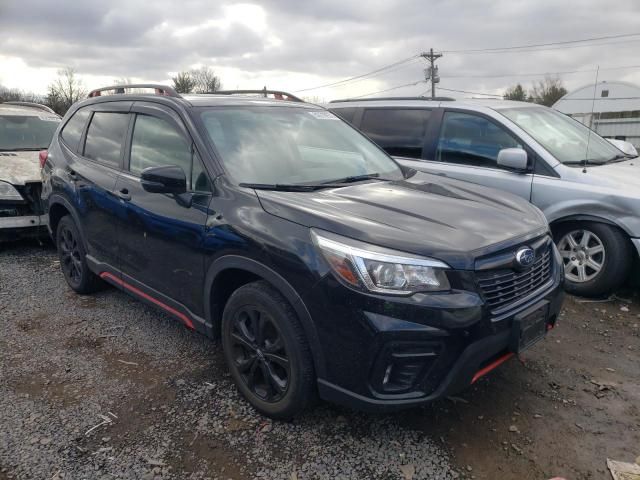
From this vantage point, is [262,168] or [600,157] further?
[600,157]

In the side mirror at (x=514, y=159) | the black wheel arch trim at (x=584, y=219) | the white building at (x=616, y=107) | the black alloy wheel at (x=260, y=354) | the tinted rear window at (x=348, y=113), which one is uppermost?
the white building at (x=616, y=107)

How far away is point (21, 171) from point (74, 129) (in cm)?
183

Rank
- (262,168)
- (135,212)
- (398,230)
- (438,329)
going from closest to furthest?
(438,329) < (398,230) < (262,168) < (135,212)

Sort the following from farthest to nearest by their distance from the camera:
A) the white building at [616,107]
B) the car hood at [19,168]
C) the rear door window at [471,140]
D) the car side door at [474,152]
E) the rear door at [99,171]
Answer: the white building at [616,107] → the car hood at [19,168] → the rear door window at [471,140] → the car side door at [474,152] → the rear door at [99,171]

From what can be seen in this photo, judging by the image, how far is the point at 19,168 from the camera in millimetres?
6129

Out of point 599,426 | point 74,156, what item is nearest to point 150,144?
point 74,156

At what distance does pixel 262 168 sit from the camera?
3.15 meters

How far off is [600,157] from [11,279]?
617 centimetres

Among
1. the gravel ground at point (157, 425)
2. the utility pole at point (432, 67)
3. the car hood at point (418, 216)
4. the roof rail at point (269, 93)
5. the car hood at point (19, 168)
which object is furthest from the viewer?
the utility pole at point (432, 67)

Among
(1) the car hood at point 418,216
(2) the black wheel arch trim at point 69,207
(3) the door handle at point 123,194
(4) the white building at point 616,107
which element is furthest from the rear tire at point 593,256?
(4) the white building at point 616,107

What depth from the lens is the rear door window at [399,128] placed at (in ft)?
18.6

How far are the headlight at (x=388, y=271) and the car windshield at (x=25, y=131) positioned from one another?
636 cm

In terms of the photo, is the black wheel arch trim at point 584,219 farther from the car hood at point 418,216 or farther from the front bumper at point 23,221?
the front bumper at point 23,221

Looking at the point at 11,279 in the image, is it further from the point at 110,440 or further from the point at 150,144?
the point at 110,440
